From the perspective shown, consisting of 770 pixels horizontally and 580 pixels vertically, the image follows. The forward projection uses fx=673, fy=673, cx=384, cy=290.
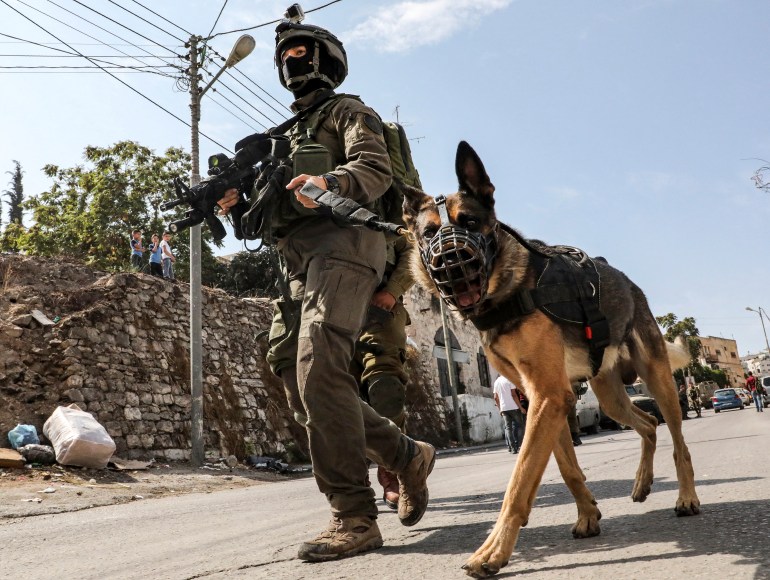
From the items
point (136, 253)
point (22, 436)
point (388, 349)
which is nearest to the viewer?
point (388, 349)

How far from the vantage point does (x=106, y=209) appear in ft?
94.9

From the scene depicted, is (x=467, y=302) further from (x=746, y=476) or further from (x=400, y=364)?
(x=746, y=476)

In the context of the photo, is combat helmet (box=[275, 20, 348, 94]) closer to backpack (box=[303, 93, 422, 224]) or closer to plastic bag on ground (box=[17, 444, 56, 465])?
backpack (box=[303, 93, 422, 224])

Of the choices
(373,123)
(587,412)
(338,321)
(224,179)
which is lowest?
(587,412)

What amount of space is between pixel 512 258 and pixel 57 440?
9.73 meters

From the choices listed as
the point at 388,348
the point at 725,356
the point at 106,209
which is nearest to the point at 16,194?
the point at 106,209

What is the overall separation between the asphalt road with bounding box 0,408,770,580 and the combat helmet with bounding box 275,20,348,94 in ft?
7.67

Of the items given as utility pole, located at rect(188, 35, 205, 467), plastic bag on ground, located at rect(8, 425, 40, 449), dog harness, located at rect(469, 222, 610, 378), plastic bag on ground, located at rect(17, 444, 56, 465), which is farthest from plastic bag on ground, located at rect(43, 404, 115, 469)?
dog harness, located at rect(469, 222, 610, 378)

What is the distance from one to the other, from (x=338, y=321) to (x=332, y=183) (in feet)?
1.99

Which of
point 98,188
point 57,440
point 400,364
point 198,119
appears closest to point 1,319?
point 57,440

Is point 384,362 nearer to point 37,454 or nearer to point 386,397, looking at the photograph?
point 386,397

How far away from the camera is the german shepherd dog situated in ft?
7.98

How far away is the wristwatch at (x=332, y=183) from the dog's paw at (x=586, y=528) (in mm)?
1769

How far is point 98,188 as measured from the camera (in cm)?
2914
